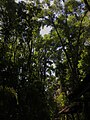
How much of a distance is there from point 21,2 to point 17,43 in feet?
21.2

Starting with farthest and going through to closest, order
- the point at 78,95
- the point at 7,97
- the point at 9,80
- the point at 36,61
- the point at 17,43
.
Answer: the point at 36,61 → the point at 17,43 → the point at 9,80 → the point at 7,97 → the point at 78,95

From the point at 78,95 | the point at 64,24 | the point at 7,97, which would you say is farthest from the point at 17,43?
the point at 78,95

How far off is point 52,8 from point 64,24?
7.68 ft

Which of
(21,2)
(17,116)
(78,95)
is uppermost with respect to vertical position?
(21,2)

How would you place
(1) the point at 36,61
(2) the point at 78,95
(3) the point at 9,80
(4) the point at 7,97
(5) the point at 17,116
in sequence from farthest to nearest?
(1) the point at 36,61, (3) the point at 9,80, (5) the point at 17,116, (4) the point at 7,97, (2) the point at 78,95

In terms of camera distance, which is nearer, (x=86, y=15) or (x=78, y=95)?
(x=78, y=95)

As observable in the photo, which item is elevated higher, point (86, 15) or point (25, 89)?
point (86, 15)

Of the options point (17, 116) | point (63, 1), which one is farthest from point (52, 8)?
point (17, 116)

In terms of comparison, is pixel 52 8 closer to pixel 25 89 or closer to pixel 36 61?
pixel 25 89

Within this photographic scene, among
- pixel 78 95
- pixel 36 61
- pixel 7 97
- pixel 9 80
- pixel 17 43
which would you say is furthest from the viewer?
pixel 36 61

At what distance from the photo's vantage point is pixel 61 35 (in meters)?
33.4

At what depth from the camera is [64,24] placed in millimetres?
31938

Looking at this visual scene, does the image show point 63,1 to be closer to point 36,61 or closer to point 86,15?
point 86,15

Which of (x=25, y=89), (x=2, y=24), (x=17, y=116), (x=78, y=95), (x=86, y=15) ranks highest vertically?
(x=2, y=24)
